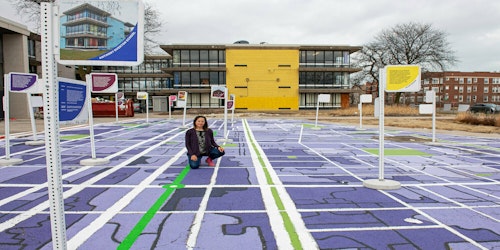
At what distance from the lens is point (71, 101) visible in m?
3.67

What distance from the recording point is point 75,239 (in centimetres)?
350

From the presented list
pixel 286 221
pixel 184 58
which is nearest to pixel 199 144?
pixel 286 221

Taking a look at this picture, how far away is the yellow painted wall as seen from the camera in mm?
48562

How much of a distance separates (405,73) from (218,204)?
381 cm

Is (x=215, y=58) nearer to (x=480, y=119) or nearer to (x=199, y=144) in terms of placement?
(x=480, y=119)

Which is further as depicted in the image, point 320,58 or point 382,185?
point 320,58

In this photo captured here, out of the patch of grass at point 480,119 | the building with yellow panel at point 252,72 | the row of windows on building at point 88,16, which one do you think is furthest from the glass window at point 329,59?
the row of windows on building at point 88,16

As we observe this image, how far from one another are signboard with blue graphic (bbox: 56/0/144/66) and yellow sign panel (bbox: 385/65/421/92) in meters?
4.21

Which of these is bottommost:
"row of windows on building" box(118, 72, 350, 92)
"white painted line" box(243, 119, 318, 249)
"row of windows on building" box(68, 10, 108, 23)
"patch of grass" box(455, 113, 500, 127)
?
"white painted line" box(243, 119, 318, 249)

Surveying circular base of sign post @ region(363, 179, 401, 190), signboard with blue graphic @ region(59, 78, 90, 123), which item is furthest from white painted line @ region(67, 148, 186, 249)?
circular base of sign post @ region(363, 179, 401, 190)

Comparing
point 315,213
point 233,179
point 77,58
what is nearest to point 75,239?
point 77,58

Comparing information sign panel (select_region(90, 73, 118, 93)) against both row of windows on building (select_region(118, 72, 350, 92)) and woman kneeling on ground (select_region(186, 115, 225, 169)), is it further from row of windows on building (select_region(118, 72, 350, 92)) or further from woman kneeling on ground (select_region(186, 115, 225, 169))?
row of windows on building (select_region(118, 72, 350, 92))

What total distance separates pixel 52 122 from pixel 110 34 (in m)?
1.33

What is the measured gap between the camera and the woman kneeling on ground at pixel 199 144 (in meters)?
7.09
